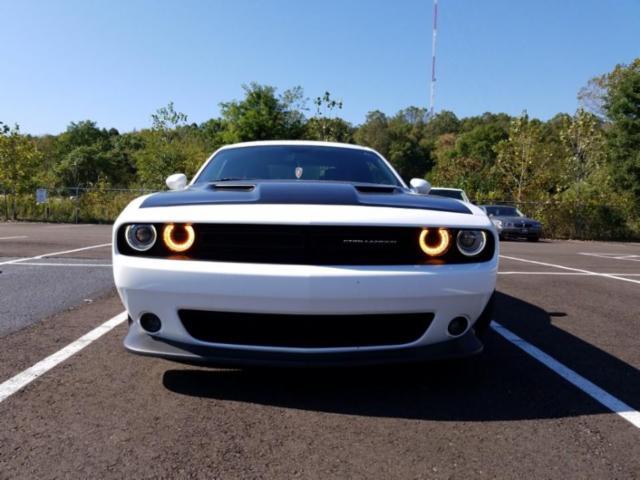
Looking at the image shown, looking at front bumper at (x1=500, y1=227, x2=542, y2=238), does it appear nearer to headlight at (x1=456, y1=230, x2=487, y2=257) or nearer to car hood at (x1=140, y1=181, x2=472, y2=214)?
car hood at (x1=140, y1=181, x2=472, y2=214)

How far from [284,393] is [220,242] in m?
0.85

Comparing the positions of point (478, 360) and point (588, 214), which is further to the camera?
point (588, 214)

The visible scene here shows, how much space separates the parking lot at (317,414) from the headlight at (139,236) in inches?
30.5

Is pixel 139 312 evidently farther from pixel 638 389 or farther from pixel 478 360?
pixel 638 389

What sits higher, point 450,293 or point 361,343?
point 450,293

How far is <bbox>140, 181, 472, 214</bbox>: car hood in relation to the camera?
2.60 meters

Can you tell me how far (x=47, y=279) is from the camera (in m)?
6.17

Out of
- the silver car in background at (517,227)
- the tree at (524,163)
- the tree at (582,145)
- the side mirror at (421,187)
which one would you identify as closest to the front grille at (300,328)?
the side mirror at (421,187)

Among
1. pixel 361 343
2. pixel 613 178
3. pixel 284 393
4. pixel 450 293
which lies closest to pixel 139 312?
pixel 284 393

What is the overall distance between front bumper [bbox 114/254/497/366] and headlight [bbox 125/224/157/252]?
96 millimetres

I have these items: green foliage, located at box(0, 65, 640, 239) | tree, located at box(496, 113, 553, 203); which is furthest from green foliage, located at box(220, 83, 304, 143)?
tree, located at box(496, 113, 553, 203)

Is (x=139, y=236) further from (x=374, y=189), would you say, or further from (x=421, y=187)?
(x=421, y=187)

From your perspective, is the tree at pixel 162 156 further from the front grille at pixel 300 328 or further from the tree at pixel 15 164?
the front grille at pixel 300 328

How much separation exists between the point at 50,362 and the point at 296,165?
2.09m
